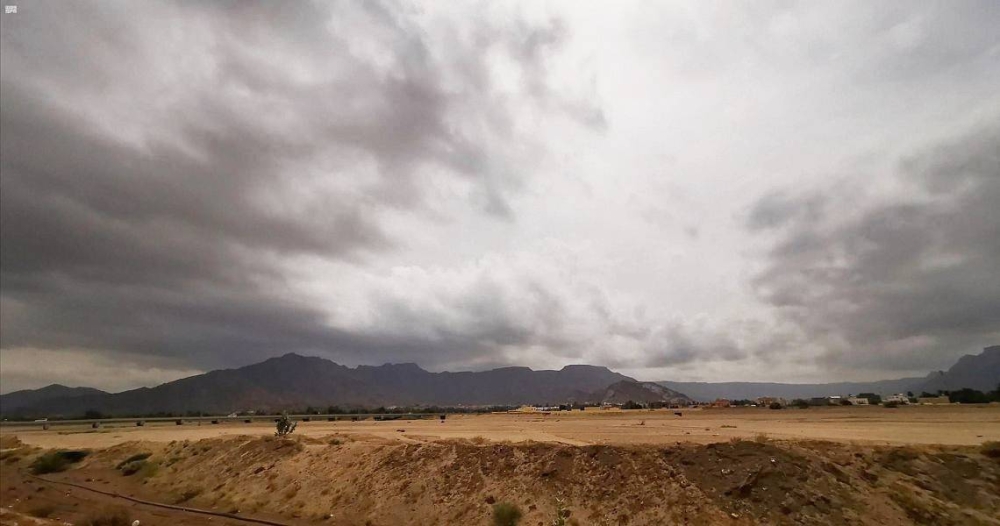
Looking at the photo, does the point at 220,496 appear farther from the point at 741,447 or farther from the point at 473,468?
the point at 741,447

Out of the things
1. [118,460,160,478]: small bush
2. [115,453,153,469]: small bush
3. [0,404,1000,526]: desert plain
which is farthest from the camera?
[115,453,153,469]: small bush

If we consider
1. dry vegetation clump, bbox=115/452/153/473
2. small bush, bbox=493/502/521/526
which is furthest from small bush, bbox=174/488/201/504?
small bush, bbox=493/502/521/526

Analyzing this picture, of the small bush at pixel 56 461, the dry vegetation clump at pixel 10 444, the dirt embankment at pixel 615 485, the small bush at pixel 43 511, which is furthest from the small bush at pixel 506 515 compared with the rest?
the dry vegetation clump at pixel 10 444

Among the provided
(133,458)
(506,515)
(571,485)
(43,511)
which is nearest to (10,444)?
(133,458)

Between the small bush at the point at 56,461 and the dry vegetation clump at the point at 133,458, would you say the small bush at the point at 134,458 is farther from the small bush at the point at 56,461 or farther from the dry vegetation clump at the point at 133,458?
the small bush at the point at 56,461

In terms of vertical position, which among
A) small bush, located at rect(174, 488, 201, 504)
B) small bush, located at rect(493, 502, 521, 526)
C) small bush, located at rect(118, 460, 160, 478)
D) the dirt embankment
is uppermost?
the dirt embankment

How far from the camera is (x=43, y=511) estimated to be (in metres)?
38.8

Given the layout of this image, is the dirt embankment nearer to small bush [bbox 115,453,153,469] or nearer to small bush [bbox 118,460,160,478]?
small bush [bbox 118,460,160,478]

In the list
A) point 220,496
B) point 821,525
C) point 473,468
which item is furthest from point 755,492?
point 220,496

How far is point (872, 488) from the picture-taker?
77.0ft

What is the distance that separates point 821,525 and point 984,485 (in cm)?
873

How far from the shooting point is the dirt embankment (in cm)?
2264

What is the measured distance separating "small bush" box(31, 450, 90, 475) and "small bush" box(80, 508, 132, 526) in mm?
32382

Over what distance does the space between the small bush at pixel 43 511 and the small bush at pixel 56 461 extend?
23.2 meters
